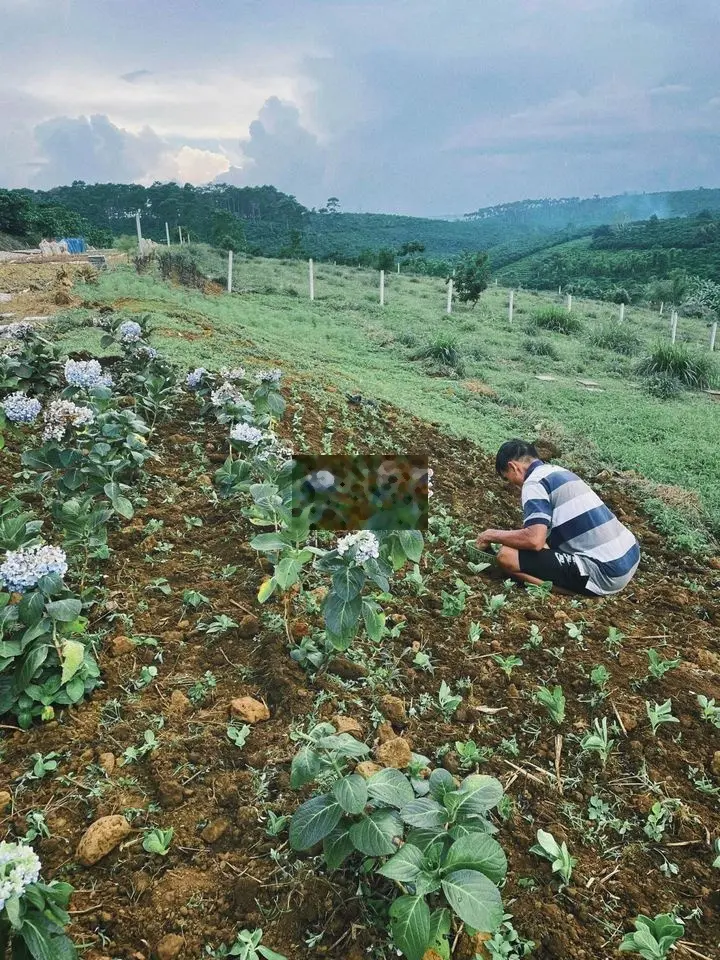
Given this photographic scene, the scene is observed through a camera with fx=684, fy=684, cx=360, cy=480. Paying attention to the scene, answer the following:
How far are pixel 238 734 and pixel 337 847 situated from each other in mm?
572

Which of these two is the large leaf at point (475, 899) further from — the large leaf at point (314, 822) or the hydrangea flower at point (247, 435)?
the hydrangea flower at point (247, 435)

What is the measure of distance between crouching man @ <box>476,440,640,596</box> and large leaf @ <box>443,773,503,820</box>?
5.27 feet

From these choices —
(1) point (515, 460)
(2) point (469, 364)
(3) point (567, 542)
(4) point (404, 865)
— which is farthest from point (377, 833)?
(2) point (469, 364)

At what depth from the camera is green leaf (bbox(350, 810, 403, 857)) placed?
135cm

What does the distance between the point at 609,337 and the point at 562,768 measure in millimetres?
11576

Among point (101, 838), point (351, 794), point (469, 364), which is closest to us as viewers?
point (351, 794)

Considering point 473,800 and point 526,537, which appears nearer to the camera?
point 473,800

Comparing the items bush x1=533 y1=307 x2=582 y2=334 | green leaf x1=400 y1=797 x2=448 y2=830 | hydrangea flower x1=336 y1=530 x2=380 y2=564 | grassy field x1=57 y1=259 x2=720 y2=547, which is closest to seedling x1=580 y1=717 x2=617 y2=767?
green leaf x1=400 y1=797 x2=448 y2=830

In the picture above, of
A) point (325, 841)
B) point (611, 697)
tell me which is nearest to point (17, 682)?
point (325, 841)

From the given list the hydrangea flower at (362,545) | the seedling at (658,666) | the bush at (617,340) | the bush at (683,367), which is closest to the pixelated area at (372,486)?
the hydrangea flower at (362,545)

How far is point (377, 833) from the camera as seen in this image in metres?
1.38

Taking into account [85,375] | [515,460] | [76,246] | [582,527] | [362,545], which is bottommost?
[582,527]

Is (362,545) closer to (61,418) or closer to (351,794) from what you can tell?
(351,794)

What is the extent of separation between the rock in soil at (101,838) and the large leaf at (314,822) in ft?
1.60
